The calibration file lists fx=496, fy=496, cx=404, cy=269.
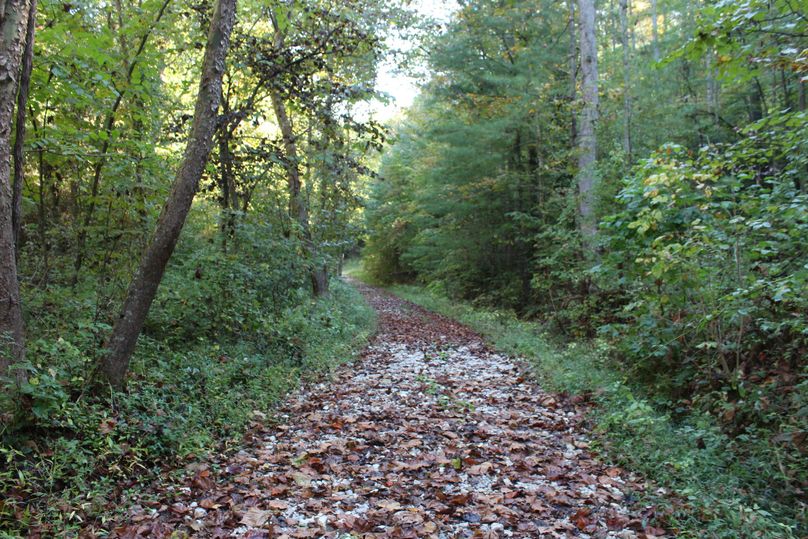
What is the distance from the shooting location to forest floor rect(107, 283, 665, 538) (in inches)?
142

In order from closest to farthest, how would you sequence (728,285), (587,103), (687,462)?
(687,462)
(728,285)
(587,103)

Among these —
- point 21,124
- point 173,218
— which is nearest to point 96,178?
point 21,124

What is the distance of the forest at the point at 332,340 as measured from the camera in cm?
381

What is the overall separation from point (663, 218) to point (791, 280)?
2.48 m

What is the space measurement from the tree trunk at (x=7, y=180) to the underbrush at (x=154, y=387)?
22 cm

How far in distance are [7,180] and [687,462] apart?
5.91 metres

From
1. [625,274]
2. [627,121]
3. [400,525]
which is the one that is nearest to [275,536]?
[400,525]

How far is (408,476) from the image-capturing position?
449 centimetres

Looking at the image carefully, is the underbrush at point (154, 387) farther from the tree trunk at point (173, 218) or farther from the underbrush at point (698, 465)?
the underbrush at point (698, 465)

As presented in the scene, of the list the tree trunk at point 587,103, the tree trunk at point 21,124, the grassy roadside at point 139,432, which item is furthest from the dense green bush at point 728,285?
the tree trunk at point 21,124

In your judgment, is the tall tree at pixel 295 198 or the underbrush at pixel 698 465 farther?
the tall tree at pixel 295 198

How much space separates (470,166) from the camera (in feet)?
52.4

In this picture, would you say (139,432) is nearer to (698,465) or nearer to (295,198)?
(698,465)

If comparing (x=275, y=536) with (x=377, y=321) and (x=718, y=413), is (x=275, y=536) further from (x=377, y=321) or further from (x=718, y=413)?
(x=377, y=321)
